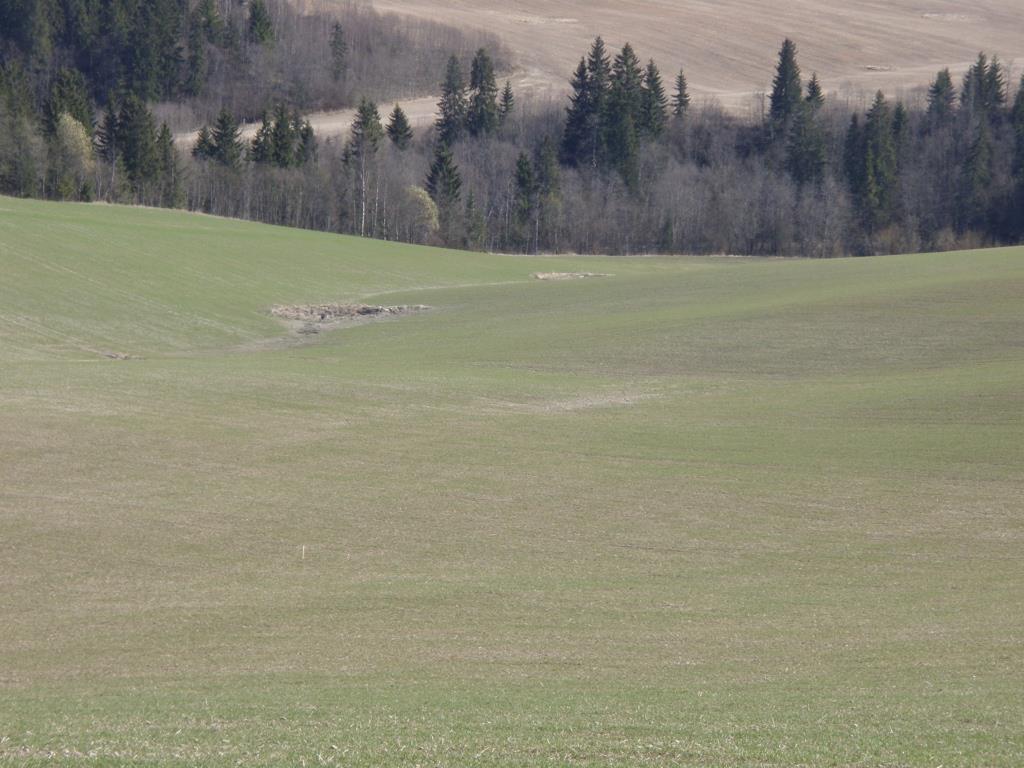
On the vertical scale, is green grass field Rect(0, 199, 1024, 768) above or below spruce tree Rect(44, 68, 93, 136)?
below

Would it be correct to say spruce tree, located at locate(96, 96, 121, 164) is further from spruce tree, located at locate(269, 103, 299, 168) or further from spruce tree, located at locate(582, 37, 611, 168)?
spruce tree, located at locate(582, 37, 611, 168)

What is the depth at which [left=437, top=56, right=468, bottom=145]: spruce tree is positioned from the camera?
510ft

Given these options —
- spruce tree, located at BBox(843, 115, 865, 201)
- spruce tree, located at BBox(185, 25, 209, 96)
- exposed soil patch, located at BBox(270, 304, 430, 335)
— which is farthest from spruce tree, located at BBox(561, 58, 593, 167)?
exposed soil patch, located at BBox(270, 304, 430, 335)

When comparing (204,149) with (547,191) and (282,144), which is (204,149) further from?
(547,191)

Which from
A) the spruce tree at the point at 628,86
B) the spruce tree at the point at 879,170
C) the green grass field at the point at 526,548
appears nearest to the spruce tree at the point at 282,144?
the spruce tree at the point at 628,86

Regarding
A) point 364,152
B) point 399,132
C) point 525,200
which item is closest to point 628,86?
point 525,200

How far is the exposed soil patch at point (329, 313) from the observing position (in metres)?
61.0

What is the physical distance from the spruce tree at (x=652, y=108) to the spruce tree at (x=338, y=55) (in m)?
53.7

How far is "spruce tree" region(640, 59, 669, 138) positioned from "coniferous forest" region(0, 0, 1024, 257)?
0.29m

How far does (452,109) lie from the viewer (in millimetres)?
158250

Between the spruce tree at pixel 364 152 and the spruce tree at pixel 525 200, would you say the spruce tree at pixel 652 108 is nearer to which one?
the spruce tree at pixel 525 200

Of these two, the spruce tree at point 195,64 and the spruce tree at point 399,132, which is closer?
the spruce tree at point 399,132

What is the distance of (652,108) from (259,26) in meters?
68.7

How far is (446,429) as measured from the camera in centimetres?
3212
